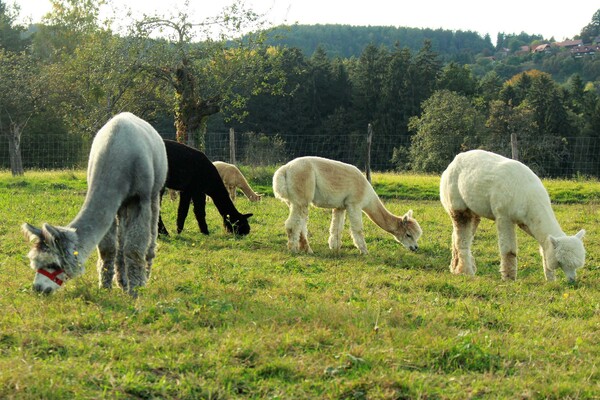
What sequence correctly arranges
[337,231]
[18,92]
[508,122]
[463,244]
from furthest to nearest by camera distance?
[508,122], [18,92], [337,231], [463,244]

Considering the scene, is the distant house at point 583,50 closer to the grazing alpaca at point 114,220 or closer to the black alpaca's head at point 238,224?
the black alpaca's head at point 238,224

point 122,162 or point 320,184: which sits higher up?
point 122,162

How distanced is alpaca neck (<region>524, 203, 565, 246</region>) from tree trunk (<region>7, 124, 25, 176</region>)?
68.4 ft

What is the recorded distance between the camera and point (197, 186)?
11.8 m

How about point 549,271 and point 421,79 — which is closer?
point 549,271

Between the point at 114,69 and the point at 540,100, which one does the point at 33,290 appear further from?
the point at 540,100

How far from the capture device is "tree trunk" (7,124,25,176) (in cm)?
2595

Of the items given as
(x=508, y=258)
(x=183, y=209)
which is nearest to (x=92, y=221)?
(x=508, y=258)

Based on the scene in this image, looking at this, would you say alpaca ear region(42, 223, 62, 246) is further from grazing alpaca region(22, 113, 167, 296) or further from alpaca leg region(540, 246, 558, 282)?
alpaca leg region(540, 246, 558, 282)

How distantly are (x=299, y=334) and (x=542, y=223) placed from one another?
4679 mm

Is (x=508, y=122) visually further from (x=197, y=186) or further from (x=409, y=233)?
(x=197, y=186)

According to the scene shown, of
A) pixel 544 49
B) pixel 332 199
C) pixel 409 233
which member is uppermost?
pixel 544 49

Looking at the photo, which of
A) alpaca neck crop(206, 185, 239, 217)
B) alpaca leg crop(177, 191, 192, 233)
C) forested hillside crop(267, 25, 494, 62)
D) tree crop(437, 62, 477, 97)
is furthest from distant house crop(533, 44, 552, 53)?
alpaca leg crop(177, 191, 192, 233)

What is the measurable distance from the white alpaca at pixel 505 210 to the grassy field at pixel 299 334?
12.2 inches
